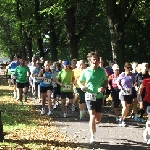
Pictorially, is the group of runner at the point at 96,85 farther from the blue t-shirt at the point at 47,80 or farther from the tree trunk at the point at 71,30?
the tree trunk at the point at 71,30

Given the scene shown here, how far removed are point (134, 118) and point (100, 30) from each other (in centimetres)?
3248

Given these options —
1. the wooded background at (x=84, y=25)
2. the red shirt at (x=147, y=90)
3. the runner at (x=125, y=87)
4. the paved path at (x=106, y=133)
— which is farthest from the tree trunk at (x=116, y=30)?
the red shirt at (x=147, y=90)

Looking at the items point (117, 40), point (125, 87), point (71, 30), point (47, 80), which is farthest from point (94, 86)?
point (71, 30)

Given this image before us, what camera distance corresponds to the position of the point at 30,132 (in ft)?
35.6

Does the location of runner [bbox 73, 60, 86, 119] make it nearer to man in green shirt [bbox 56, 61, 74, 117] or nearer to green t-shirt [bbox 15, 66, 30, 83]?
man in green shirt [bbox 56, 61, 74, 117]

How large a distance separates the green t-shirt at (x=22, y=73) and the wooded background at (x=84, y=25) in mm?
4118

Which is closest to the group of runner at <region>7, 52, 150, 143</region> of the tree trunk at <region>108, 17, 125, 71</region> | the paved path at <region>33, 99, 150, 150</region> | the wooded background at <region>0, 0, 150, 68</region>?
the paved path at <region>33, 99, 150, 150</region>

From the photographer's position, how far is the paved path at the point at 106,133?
30.6ft

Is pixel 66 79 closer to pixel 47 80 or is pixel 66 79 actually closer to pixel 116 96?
pixel 47 80

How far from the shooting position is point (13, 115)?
14.1 meters

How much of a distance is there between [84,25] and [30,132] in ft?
65.3

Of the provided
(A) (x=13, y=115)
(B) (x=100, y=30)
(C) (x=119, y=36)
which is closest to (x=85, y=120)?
(A) (x=13, y=115)

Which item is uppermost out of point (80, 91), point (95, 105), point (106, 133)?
point (80, 91)

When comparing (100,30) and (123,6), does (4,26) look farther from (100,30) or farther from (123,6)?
(123,6)
